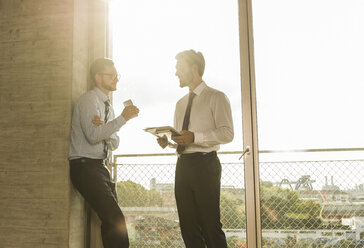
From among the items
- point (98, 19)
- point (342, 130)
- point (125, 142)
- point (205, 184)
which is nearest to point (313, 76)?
point (342, 130)

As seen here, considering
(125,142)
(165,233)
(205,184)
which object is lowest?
(165,233)

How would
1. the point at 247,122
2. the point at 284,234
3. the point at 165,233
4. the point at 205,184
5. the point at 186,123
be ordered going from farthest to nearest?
the point at 165,233
the point at 284,234
the point at 247,122
the point at 186,123
the point at 205,184

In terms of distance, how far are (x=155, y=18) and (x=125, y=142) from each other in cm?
105

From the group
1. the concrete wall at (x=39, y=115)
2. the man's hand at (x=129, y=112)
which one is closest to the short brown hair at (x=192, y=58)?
the man's hand at (x=129, y=112)

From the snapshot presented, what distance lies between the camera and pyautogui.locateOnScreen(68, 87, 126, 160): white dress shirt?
2.19 m

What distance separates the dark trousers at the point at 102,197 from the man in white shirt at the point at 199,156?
374 millimetres

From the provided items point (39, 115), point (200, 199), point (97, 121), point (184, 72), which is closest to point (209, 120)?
point (184, 72)

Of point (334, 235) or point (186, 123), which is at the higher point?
point (186, 123)

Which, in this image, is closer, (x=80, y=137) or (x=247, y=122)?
(x=80, y=137)

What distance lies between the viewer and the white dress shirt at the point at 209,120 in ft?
6.89

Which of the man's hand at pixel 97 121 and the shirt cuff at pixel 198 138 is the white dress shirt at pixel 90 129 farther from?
the shirt cuff at pixel 198 138

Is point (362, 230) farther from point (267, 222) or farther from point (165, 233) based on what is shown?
point (165, 233)

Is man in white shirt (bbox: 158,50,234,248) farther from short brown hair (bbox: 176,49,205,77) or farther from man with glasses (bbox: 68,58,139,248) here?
man with glasses (bbox: 68,58,139,248)

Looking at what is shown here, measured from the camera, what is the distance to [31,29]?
263cm
